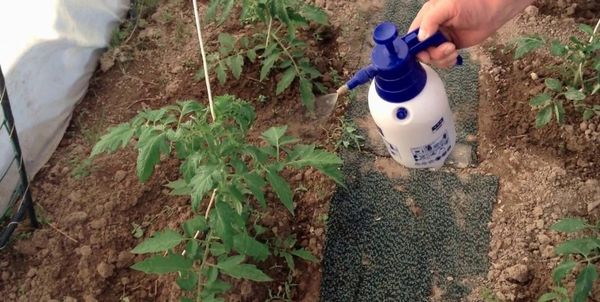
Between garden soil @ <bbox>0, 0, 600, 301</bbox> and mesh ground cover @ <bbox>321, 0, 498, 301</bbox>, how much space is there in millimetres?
28

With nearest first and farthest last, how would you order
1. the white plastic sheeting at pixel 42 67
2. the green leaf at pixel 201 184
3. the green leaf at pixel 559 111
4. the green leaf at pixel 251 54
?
the green leaf at pixel 201 184 → the green leaf at pixel 559 111 → the white plastic sheeting at pixel 42 67 → the green leaf at pixel 251 54

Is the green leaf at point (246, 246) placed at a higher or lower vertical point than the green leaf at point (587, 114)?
higher

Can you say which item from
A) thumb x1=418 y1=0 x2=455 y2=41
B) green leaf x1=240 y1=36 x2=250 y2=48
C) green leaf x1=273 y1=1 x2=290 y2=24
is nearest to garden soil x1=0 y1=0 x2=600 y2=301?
green leaf x1=240 y1=36 x2=250 y2=48

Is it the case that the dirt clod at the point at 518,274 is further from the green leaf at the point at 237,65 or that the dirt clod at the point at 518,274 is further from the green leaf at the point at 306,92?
the green leaf at the point at 237,65

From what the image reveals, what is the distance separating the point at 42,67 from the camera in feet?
7.48

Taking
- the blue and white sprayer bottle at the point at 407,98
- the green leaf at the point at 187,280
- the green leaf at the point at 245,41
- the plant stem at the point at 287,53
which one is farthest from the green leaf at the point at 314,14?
the green leaf at the point at 187,280

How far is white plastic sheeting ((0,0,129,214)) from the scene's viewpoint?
2.18m

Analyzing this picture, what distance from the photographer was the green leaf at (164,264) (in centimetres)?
157

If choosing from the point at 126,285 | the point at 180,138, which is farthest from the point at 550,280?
the point at 126,285

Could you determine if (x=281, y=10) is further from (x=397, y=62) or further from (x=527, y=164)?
(x=527, y=164)

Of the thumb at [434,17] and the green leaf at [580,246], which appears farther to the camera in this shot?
the green leaf at [580,246]

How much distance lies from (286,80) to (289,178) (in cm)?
38

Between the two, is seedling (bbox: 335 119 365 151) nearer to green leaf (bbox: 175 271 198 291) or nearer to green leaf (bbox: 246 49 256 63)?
green leaf (bbox: 246 49 256 63)

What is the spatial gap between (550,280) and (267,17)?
131 cm
